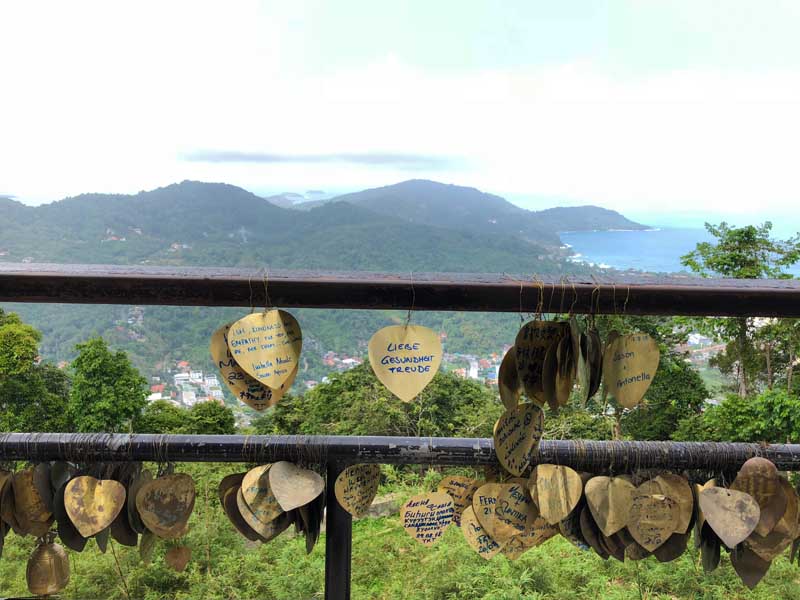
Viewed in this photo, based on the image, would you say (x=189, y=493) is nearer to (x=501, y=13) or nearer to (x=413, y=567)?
(x=413, y=567)

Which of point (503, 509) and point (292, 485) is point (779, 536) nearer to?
point (503, 509)

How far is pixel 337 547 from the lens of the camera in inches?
34.9

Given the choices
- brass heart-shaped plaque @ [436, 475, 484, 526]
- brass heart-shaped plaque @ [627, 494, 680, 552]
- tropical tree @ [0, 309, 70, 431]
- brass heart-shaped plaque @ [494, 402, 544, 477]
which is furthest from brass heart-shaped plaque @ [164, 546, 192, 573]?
tropical tree @ [0, 309, 70, 431]

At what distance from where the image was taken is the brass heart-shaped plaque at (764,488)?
830 mm

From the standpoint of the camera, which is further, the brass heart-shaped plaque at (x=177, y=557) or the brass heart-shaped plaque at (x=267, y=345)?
the brass heart-shaped plaque at (x=177, y=557)

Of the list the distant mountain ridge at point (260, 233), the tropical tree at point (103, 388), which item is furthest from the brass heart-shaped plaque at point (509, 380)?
the distant mountain ridge at point (260, 233)

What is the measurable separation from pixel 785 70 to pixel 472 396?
284 feet

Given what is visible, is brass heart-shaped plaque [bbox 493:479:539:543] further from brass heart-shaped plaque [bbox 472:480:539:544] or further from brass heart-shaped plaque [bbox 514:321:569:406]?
brass heart-shaped plaque [bbox 514:321:569:406]

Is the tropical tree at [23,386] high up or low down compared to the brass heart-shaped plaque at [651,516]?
down

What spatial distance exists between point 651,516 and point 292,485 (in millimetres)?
495

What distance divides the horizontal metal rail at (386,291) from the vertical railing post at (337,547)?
29cm

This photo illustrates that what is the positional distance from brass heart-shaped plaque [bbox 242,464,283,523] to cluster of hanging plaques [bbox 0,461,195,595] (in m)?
0.10

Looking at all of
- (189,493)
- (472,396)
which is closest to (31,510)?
(189,493)

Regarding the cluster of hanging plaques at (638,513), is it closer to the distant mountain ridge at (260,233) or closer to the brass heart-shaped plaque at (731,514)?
the brass heart-shaped plaque at (731,514)
